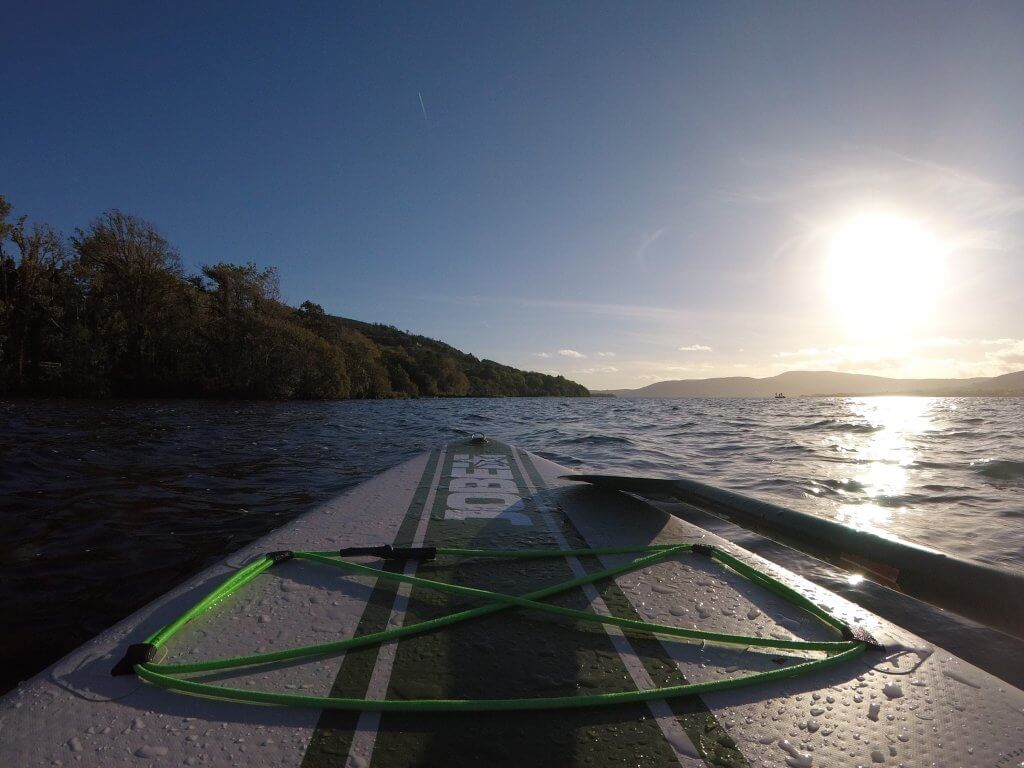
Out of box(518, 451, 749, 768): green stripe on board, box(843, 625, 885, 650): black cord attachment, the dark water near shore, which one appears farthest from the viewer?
the dark water near shore

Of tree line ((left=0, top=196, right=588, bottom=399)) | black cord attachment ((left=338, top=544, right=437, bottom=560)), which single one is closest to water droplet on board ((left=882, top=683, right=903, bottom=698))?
black cord attachment ((left=338, top=544, right=437, bottom=560))

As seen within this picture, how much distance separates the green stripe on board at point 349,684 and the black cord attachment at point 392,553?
6 cm

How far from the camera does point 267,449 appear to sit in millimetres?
9227

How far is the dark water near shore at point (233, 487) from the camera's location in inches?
120

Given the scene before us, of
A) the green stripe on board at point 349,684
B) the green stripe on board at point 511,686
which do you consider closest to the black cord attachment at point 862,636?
the green stripe on board at point 511,686

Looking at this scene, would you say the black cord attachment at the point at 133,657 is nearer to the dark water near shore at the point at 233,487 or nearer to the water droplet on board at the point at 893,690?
the dark water near shore at the point at 233,487

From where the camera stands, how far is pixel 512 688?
167 cm

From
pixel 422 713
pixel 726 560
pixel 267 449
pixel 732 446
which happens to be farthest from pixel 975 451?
pixel 267 449

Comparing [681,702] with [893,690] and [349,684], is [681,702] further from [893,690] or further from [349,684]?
[349,684]

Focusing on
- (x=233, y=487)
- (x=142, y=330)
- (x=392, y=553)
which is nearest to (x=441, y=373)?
(x=142, y=330)

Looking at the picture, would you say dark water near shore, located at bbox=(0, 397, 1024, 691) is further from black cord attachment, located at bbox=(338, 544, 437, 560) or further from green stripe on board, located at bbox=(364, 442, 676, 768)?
green stripe on board, located at bbox=(364, 442, 676, 768)

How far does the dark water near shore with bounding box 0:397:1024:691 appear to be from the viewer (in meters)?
3.05

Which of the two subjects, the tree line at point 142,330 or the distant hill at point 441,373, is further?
the distant hill at point 441,373

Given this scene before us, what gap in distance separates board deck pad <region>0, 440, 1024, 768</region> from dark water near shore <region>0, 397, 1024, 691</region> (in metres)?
1.07
